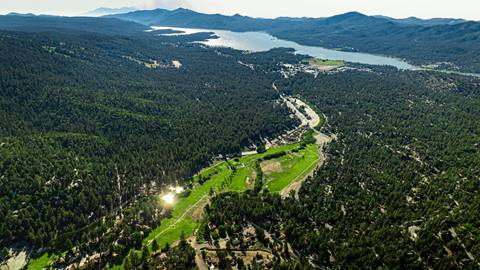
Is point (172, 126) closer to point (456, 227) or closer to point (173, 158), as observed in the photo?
point (173, 158)

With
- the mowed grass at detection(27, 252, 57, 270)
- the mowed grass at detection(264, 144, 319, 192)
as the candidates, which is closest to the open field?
the mowed grass at detection(264, 144, 319, 192)

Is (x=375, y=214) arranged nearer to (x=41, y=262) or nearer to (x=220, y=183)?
(x=220, y=183)

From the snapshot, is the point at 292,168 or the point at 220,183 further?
the point at 292,168

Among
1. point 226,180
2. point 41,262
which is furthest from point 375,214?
point 41,262

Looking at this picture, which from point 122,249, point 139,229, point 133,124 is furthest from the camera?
point 133,124

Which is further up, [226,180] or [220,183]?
[226,180]

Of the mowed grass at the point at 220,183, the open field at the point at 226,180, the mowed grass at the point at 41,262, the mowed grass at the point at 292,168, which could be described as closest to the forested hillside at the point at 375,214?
the mowed grass at the point at 292,168

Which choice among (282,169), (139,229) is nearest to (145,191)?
(139,229)

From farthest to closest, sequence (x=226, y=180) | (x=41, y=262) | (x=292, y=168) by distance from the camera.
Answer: (x=292, y=168)
(x=226, y=180)
(x=41, y=262)
